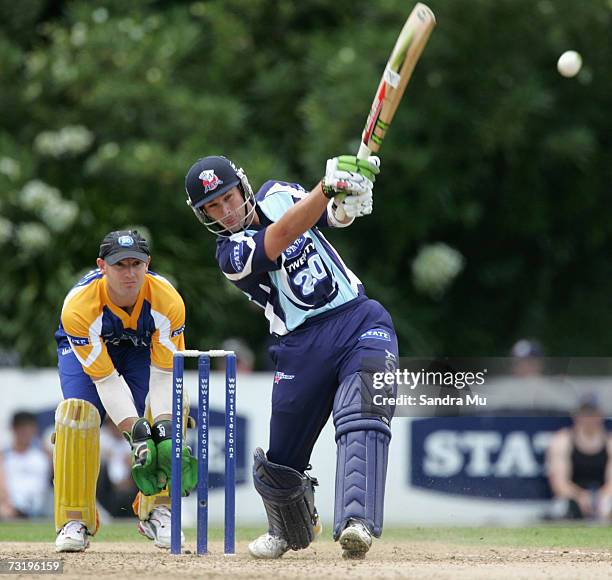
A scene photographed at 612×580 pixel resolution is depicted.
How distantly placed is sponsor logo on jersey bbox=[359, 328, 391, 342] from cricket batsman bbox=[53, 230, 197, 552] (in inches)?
41.9

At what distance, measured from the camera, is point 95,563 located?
5.66 meters

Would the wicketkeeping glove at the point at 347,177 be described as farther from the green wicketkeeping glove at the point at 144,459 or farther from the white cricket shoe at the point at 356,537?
the green wicketkeeping glove at the point at 144,459

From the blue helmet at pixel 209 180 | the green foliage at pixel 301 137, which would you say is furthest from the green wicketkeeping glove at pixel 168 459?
the green foliage at pixel 301 137

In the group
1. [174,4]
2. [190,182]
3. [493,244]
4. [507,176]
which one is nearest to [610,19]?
[507,176]

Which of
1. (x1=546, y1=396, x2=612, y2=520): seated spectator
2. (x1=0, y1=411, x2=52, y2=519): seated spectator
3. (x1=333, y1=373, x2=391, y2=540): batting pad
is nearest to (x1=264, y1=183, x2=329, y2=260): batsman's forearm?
(x1=333, y1=373, x2=391, y2=540): batting pad

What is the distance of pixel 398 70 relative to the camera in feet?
17.5

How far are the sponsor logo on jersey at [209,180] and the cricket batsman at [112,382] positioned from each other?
56 cm

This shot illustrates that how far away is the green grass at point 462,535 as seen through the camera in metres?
7.10

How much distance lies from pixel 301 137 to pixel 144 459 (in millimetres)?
7895

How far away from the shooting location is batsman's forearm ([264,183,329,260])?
5.44 metres

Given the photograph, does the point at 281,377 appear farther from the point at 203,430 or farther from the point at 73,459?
the point at 73,459

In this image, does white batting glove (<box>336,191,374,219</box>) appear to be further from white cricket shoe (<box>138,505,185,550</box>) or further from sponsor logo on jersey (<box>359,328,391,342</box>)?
white cricket shoe (<box>138,505,185,550</box>)

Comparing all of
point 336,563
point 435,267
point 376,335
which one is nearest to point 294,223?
point 376,335

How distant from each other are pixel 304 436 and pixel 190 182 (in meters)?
1.24
